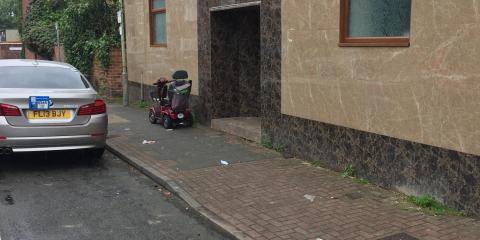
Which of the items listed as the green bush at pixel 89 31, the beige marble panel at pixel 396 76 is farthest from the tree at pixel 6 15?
the beige marble panel at pixel 396 76

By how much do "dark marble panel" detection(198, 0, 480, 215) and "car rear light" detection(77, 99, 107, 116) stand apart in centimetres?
264

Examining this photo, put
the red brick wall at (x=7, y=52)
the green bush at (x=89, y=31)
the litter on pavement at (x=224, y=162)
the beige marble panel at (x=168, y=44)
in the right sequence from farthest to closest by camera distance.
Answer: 1. the red brick wall at (x=7, y=52)
2. the green bush at (x=89, y=31)
3. the beige marble panel at (x=168, y=44)
4. the litter on pavement at (x=224, y=162)

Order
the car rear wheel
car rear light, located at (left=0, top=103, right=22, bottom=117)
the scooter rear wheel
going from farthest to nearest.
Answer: the scooter rear wheel
the car rear wheel
car rear light, located at (left=0, top=103, right=22, bottom=117)

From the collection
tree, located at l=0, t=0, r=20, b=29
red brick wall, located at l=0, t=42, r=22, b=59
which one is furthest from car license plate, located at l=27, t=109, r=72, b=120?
tree, located at l=0, t=0, r=20, b=29

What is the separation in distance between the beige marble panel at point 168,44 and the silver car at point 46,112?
3.70 metres

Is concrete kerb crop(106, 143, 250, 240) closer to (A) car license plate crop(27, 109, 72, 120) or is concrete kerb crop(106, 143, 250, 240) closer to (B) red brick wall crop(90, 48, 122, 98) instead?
(A) car license plate crop(27, 109, 72, 120)

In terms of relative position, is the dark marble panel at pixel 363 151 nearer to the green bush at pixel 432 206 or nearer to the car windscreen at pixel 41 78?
the green bush at pixel 432 206

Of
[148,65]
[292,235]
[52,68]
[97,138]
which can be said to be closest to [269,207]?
[292,235]

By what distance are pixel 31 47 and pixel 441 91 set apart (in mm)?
24695

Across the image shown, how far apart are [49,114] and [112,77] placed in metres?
10.00

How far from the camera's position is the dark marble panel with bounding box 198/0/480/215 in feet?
17.1

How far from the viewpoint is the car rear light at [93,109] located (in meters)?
7.30

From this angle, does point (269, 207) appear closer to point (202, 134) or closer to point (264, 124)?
point (264, 124)

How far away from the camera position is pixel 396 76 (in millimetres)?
5863
